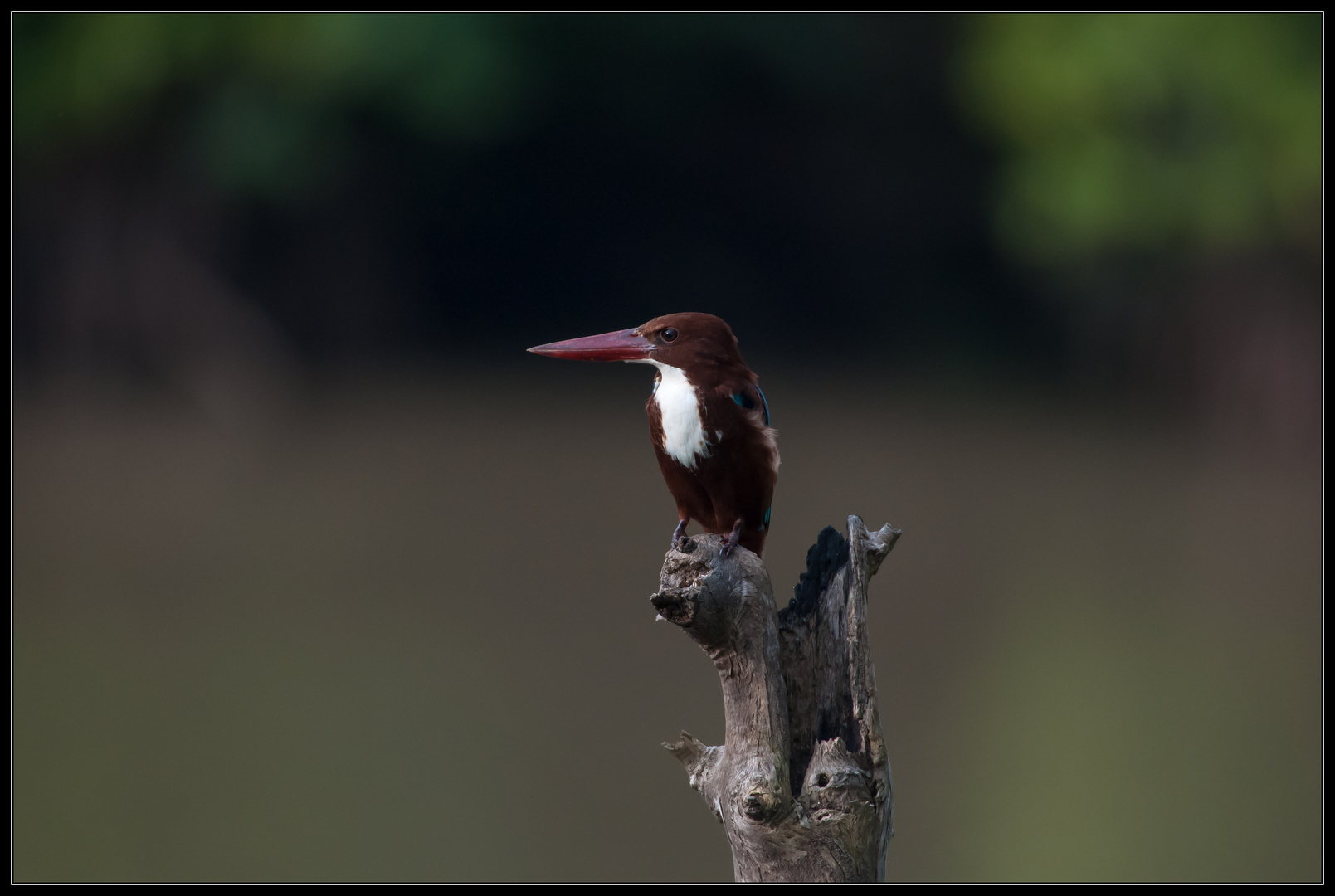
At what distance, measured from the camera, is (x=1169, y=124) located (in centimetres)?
1019

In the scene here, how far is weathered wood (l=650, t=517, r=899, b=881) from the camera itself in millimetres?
2225

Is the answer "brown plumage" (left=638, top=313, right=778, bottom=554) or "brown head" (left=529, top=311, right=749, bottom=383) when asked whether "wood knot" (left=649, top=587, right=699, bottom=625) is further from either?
"brown head" (left=529, top=311, right=749, bottom=383)

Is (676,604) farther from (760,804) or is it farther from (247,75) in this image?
(247,75)

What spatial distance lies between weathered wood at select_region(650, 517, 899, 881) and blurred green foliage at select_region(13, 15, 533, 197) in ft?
29.1

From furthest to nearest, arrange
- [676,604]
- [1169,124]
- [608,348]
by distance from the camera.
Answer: [1169,124]
[608,348]
[676,604]

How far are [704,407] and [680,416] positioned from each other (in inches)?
1.9

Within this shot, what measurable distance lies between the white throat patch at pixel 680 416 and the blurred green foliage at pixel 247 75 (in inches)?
341

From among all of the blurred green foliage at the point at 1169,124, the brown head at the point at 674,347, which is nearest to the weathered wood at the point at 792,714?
the brown head at the point at 674,347

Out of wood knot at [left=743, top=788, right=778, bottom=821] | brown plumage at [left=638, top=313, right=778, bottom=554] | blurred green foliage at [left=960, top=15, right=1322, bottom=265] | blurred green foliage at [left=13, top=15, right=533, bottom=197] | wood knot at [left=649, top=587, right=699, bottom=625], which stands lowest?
wood knot at [left=743, top=788, right=778, bottom=821]

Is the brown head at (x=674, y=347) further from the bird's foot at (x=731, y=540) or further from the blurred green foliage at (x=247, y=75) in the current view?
the blurred green foliage at (x=247, y=75)

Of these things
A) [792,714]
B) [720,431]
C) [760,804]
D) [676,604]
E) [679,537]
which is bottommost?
[760,804]

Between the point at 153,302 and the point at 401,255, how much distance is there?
243 centimetres

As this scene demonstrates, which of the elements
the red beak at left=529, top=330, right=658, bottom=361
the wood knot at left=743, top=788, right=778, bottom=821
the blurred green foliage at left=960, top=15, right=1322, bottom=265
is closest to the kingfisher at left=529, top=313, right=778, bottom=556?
the red beak at left=529, top=330, right=658, bottom=361

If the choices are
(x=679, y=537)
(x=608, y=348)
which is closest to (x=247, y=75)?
(x=608, y=348)
